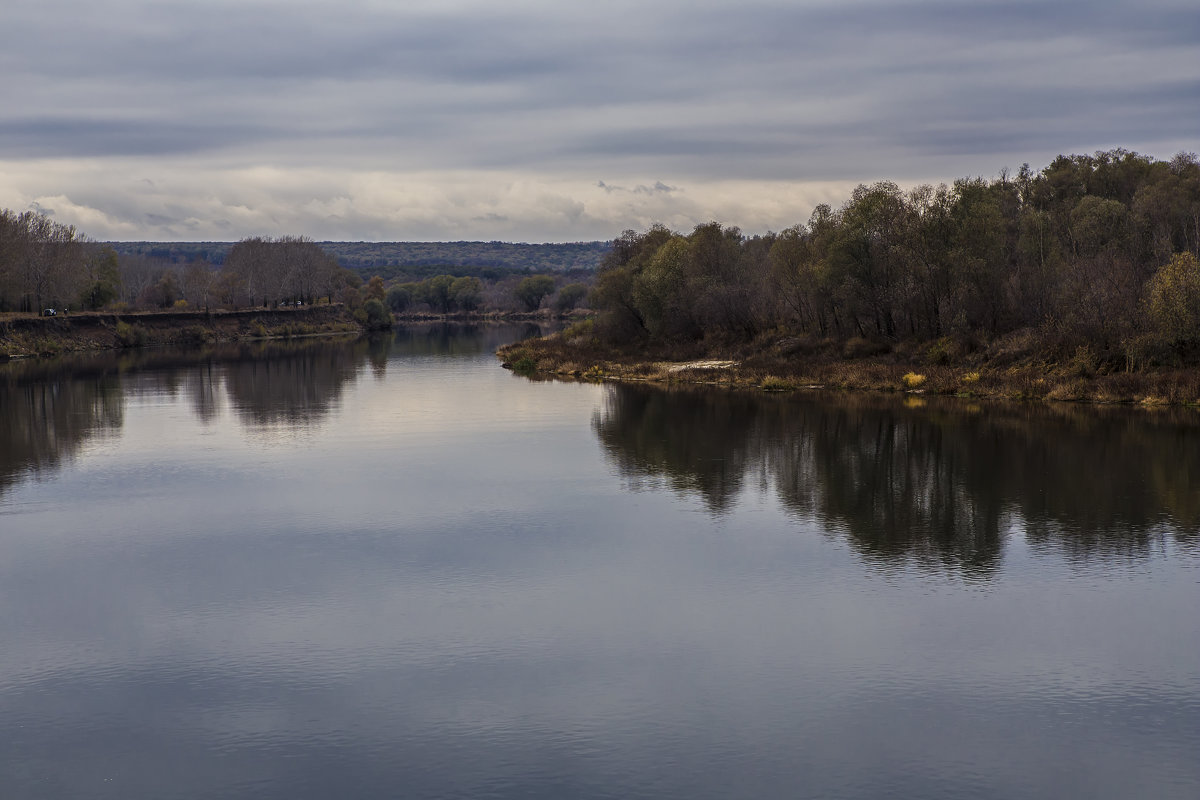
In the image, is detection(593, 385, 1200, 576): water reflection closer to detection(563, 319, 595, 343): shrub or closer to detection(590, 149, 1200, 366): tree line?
detection(590, 149, 1200, 366): tree line

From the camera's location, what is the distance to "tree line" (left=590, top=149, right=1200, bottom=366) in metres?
50.5

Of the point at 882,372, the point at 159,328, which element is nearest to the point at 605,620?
the point at 882,372

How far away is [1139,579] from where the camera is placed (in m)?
20.6

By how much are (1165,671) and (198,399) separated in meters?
50.3

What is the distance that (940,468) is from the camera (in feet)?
108

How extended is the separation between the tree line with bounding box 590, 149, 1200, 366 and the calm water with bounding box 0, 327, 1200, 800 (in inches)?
604

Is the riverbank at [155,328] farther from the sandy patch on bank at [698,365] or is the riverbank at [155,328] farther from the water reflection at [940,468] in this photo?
the water reflection at [940,468]

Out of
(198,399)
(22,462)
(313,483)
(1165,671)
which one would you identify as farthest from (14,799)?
(198,399)

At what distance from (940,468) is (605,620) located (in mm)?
17846

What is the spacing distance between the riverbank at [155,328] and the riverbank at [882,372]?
154ft

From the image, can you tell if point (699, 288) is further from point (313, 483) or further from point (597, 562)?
point (597, 562)

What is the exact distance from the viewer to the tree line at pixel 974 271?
166 ft

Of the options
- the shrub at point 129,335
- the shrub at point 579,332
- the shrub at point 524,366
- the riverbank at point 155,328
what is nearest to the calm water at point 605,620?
the shrub at point 524,366

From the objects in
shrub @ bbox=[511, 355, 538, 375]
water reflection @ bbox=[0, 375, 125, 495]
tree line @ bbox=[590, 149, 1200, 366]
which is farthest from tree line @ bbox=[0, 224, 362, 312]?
tree line @ bbox=[590, 149, 1200, 366]
